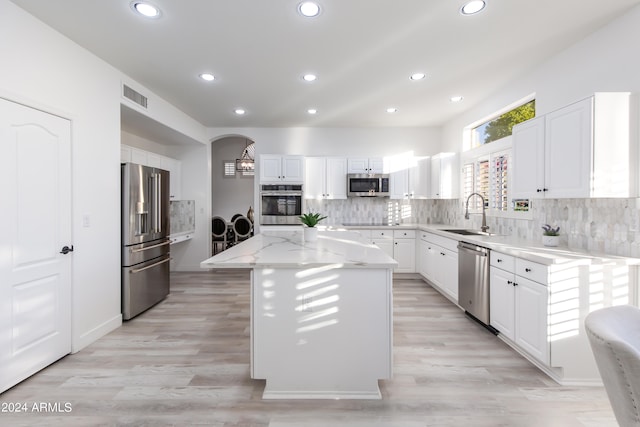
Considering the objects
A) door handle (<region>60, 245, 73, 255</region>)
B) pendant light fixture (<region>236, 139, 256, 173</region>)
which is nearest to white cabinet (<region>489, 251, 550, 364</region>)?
door handle (<region>60, 245, 73, 255</region>)

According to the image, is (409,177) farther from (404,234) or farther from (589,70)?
(589,70)

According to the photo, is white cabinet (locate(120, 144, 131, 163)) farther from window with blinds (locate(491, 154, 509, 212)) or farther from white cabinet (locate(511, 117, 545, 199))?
window with blinds (locate(491, 154, 509, 212))

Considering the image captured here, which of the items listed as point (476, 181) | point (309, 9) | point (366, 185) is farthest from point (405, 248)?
point (309, 9)

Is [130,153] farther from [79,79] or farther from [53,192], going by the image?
[53,192]

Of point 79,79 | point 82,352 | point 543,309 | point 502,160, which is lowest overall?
point 82,352

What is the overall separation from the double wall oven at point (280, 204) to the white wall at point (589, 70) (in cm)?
345

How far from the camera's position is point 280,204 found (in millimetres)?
5492

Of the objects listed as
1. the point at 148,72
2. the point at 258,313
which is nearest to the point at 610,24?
the point at 258,313

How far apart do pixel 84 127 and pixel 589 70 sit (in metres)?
4.58

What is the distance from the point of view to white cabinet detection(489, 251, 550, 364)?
2.29 m

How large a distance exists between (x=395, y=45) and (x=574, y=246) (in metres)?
2.48

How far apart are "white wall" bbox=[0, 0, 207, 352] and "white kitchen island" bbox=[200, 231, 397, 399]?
1706mm

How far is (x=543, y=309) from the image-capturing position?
2281 mm

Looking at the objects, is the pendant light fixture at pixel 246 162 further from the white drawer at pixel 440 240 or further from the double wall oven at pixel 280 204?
the white drawer at pixel 440 240
